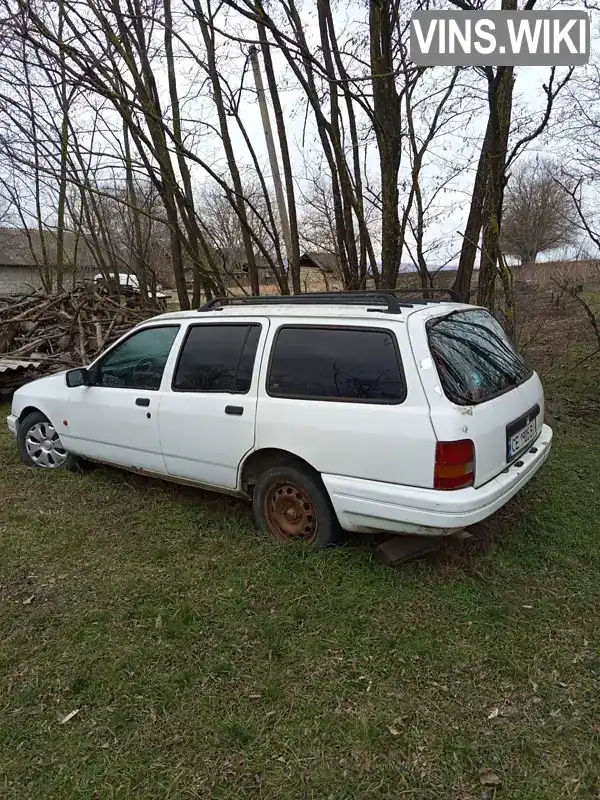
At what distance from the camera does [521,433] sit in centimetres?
330

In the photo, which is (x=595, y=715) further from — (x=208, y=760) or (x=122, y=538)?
(x=122, y=538)

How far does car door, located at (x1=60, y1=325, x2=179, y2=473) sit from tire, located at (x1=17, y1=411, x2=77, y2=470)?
0.38 metres

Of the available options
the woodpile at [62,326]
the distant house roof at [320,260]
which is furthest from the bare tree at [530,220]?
the woodpile at [62,326]

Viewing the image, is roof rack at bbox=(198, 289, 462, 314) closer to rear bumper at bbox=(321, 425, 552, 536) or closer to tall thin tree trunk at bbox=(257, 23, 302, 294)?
rear bumper at bbox=(321, 425, 552, 536)

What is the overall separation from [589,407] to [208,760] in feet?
19.7

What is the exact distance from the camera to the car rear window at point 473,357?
293 centimetres

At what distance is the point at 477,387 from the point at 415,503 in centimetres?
77

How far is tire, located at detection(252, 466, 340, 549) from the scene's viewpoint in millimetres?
3279

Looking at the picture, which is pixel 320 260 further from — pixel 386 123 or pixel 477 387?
pixel 477 387

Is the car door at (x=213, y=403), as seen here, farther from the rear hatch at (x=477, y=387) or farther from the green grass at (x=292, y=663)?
the rear hatch at (x=477, y=387)

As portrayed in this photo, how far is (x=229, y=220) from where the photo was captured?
10.8m

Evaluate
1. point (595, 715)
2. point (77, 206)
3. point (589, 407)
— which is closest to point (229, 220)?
point (77, 206)

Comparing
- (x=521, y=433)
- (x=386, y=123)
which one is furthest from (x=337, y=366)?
(x=386, y=123)

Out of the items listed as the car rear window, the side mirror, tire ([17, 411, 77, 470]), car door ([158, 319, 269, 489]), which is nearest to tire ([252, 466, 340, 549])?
car door ([158, 319, 269, 489])
